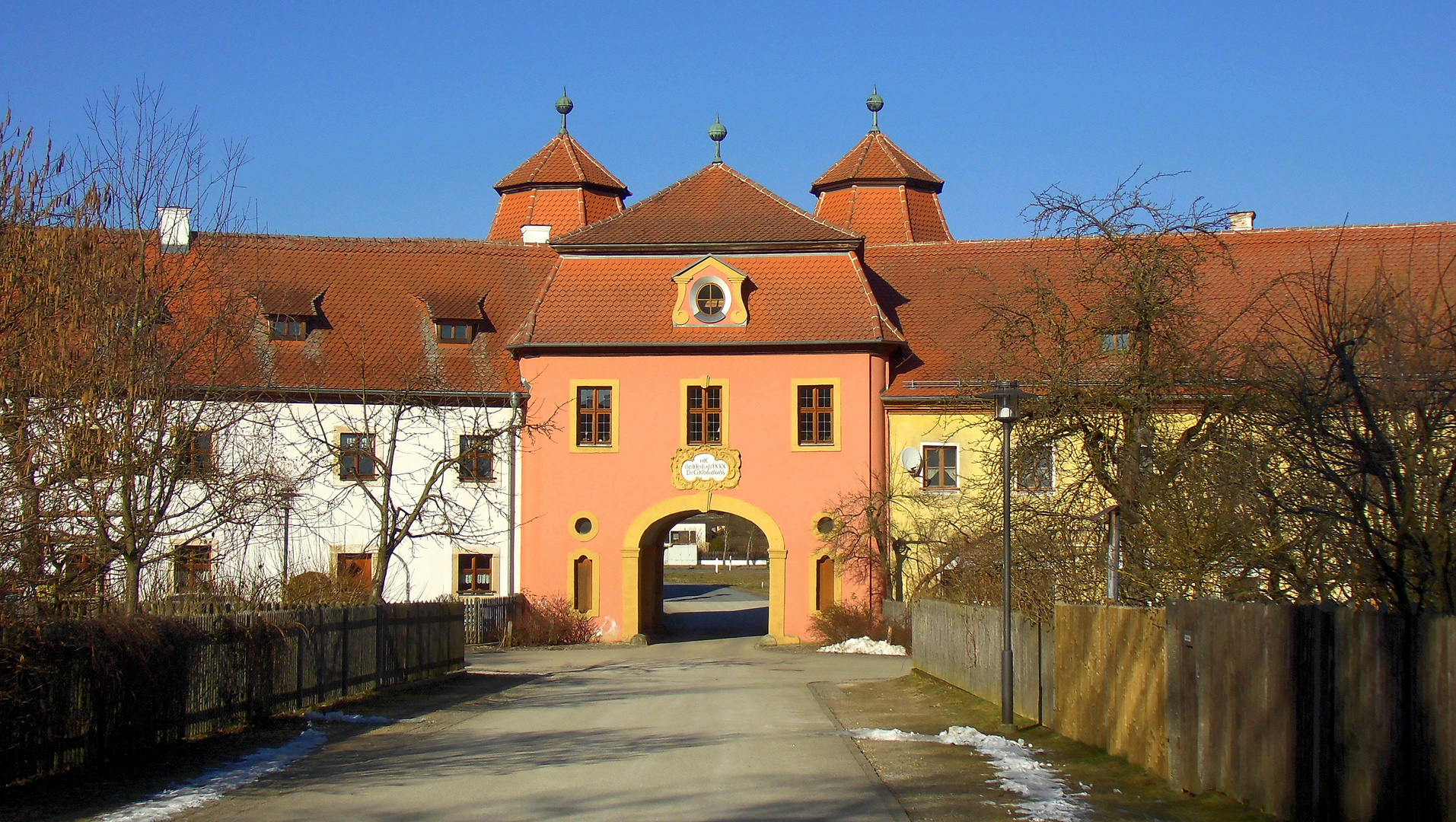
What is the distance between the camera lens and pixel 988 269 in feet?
120

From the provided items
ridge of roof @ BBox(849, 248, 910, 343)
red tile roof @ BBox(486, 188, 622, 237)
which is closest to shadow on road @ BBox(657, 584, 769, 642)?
ridge of roof @ BBox(849, 248, 910, 343)

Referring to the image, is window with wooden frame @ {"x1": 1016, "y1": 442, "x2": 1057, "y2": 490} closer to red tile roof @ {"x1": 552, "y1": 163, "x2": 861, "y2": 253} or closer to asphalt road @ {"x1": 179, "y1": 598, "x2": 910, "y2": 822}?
asphalt road @ {"x1": 179, "y1": 598, "x2": 910, "y2": 822}

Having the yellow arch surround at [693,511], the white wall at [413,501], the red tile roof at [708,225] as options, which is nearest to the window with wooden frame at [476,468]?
the white wall at [413,501]

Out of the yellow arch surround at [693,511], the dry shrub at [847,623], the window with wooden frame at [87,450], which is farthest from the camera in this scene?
the yellow arch surround at [693,511]

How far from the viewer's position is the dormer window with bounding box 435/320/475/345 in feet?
115

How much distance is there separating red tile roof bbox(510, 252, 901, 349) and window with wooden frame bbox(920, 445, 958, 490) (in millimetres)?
2899

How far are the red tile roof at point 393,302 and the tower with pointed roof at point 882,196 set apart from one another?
9.39m

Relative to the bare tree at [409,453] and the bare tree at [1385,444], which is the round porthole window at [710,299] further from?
the bare tree at [1385,444]

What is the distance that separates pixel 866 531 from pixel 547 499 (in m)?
7.55

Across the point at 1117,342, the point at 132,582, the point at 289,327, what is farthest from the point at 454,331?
the point at 132,582

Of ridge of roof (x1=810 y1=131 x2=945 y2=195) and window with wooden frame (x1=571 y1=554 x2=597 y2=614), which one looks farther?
ridge of roof (x1=810 y1=131 x2=945 y2=195)

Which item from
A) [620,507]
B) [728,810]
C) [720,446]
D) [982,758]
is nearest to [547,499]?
[620,507]

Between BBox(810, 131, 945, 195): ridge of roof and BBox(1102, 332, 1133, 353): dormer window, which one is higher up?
BBox(810, 131, 945, 195): ridge of roof

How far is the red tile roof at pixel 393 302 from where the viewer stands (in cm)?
3372
